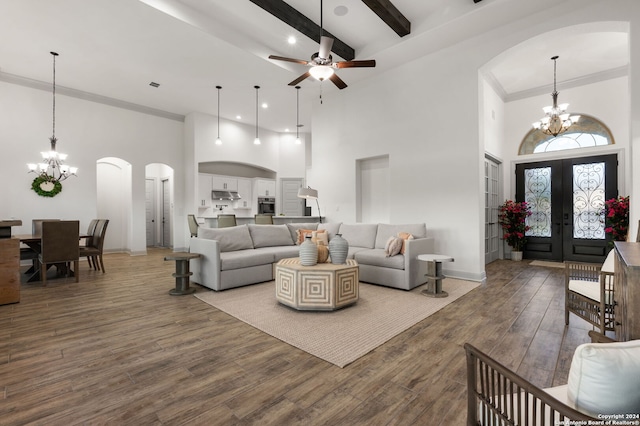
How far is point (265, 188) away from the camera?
10.4 meters

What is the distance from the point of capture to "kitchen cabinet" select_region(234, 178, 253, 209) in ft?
32.6

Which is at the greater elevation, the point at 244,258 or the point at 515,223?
the point at 515,223

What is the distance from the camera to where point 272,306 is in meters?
3.44

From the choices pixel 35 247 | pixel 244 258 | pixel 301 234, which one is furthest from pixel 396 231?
A: pixel 35 247

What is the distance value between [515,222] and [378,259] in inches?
165

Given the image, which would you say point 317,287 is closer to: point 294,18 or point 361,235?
point 361,235

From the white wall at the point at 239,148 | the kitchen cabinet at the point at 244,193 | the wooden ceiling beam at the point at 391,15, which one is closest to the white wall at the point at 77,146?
the white wall at the point at 239,148

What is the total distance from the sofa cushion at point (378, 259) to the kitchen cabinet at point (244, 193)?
6.27 metres

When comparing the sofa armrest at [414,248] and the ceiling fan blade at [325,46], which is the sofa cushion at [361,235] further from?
the ceiling fan blade at [325,46]

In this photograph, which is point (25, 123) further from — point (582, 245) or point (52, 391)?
point (582, 245)

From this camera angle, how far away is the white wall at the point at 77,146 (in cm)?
619

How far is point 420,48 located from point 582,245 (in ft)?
17.5

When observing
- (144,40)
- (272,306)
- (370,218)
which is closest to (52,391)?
(272,306)

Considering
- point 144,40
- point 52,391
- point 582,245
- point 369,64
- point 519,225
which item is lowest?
point 52,391
